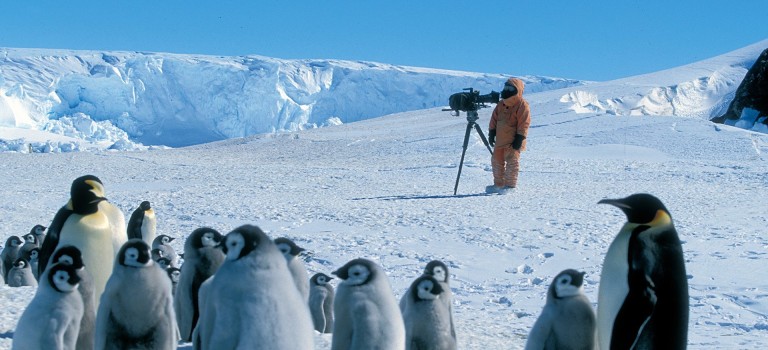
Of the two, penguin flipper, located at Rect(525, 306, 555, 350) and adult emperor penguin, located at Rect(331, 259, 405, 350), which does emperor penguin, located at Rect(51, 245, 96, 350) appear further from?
penguin flipper, located at Rect(525, 306, 555, 350)

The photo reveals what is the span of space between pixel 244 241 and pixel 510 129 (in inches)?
251

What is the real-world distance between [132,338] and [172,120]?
4854cm

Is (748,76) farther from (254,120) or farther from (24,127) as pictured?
(24,127)

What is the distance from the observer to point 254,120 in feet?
142

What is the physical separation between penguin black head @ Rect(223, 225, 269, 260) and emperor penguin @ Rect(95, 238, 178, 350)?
0.71 m

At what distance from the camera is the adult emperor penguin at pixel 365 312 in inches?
99.3

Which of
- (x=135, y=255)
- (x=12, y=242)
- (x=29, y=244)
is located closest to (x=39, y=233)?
(x=12, y=242)

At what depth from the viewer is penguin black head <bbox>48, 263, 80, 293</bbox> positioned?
255cm

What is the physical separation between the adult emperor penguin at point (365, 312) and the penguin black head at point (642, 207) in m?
0.78

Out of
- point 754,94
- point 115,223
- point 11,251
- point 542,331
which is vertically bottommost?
point 542,331

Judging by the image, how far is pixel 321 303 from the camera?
3.75 meters

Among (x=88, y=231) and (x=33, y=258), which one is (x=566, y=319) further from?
(x=33, y=258)

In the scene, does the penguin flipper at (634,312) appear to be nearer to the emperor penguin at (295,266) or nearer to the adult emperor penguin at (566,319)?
the adult emperor penguin at (566,319)

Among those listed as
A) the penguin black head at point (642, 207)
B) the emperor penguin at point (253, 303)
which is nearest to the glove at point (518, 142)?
the penguin black head at point (642, 207)
